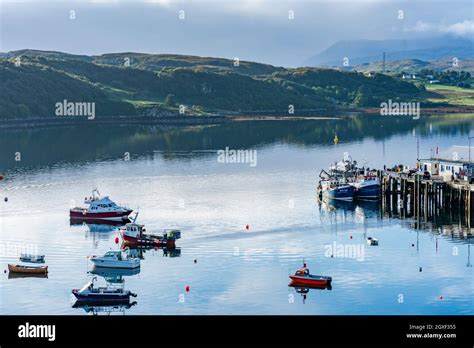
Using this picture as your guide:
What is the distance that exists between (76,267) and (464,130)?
142214 millimetres

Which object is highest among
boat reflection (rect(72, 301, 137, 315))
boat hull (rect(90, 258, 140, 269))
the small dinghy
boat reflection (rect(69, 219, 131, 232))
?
boat reflection (rect(69, 219, 131, 232))

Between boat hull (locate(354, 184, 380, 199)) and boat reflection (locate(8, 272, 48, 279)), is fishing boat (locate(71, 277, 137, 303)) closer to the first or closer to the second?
Answer: boat reflection (locate(8, 272, 48, 279))

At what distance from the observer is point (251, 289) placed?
62.4 metres

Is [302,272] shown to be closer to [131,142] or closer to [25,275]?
[25,275]

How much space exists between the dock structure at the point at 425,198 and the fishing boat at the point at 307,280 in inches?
973

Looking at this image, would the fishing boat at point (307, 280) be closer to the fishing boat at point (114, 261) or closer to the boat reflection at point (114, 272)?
the boat reflection at point (114, 272)

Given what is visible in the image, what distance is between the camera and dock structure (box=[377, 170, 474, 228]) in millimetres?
87375

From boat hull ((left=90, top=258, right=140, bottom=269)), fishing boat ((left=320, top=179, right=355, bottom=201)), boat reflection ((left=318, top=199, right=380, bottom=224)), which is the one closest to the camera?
boat hull ((left=90, top=258, right=140, bottom=269))

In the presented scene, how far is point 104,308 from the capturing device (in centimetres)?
6019

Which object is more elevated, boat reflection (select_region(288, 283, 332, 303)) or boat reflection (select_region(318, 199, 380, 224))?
boat reflection (select_region(318, 199, 380, 224))

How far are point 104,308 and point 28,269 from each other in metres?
10.6

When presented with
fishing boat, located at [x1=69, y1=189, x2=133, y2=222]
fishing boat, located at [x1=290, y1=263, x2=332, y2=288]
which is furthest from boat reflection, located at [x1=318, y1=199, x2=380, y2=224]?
fishing boat, located at [x1=290, y1=263, x2=332, y2=288]

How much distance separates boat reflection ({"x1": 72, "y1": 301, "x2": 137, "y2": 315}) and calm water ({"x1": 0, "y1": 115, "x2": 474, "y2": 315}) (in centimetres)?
59

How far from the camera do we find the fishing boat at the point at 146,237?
7564 cm
